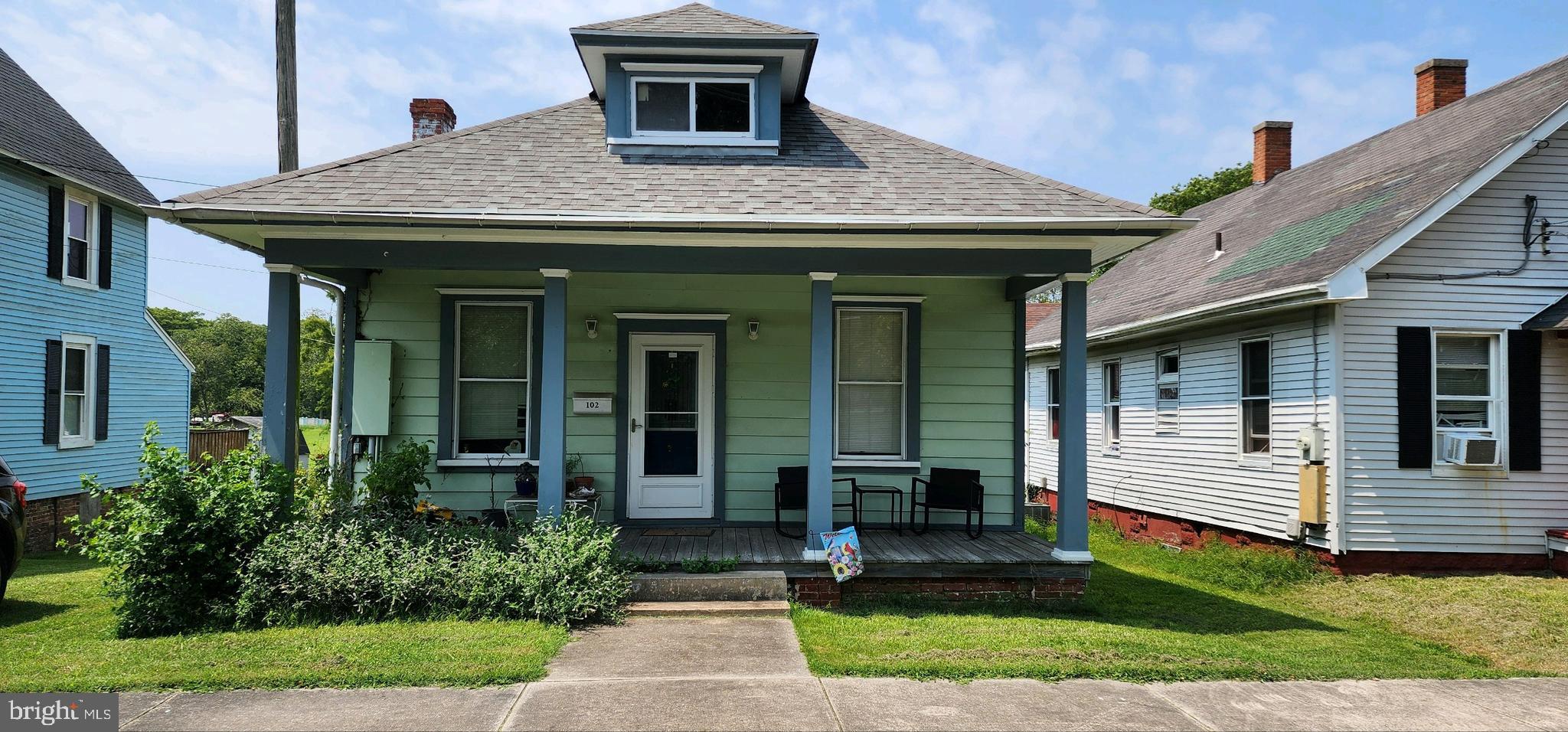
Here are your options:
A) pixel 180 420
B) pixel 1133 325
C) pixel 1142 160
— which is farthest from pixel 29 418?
pixel 1142 160

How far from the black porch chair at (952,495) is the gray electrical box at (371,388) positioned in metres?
5.25

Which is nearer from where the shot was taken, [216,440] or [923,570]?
[923,570]

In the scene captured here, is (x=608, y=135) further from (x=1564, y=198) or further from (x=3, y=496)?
(x=1564, y=198)

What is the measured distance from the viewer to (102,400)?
14.3 m

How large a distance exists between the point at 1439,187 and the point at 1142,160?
16.9 meters

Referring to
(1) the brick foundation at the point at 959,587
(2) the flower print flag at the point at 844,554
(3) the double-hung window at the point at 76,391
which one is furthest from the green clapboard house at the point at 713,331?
(3) the double-hung window at the point at 76,391

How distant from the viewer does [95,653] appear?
209 inches

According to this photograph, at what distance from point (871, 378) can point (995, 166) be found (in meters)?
2.47

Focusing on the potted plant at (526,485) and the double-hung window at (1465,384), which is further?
the double-hung window at (1465,384)

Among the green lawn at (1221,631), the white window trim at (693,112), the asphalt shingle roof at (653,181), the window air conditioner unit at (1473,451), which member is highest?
the white window trim at (693,112)

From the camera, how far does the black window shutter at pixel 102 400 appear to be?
14125 millimetres

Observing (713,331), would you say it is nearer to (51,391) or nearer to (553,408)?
(553,408)

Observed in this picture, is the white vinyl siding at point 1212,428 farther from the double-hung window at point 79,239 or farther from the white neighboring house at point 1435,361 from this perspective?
the double-hung window at point 79,239

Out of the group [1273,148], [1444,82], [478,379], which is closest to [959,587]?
[478,379]
